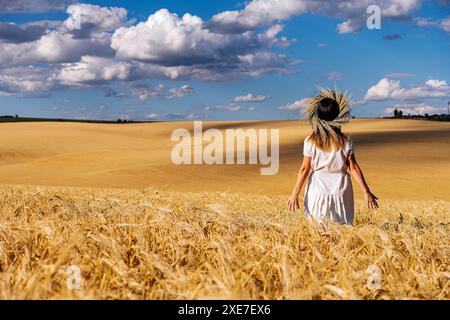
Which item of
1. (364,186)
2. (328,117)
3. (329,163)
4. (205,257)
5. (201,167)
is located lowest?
(201,167)

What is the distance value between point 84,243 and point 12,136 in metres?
58.6

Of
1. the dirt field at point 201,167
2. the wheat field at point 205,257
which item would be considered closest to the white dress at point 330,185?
the wheat field at point 205,257

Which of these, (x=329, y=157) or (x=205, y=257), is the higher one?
(x=329, y=157)

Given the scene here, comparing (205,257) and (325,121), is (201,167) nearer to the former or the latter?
(325,121)

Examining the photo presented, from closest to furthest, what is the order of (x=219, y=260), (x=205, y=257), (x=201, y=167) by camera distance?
1. (x=219, y=260)
2. (x=205, y=257)
3. (x=201, y=167)

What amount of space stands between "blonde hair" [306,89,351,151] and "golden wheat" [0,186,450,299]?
7.89ft

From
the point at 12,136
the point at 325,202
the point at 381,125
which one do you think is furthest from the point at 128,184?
the point at 381,125

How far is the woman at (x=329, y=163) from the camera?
7.24 meters

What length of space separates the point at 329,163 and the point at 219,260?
4.04 meters

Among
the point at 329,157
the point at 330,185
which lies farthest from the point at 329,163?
the point at 330,185

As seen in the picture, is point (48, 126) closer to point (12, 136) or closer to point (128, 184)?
point (12, 136)

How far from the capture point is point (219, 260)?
11.7 feet

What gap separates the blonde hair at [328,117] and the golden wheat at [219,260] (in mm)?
2406

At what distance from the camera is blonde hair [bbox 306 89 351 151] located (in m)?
7.21
